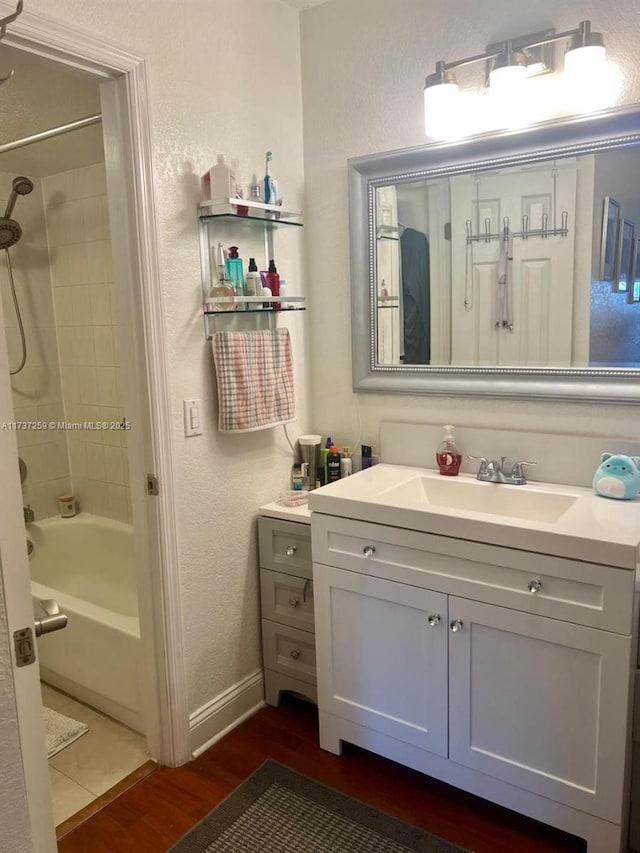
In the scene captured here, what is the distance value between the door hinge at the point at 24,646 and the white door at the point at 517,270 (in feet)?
5.27

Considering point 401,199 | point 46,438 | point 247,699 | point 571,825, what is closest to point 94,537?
point 46,438

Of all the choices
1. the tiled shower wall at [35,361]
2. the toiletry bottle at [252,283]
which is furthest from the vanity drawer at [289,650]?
the tiled shower wall at [35,361]

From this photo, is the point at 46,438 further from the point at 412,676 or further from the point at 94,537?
the point at 412,676

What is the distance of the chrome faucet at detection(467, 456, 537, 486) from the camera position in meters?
2.02

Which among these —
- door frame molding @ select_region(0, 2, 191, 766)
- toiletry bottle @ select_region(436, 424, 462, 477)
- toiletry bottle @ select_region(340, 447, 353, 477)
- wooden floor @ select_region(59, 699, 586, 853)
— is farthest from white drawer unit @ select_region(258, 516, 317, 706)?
toiletry bottle @ select_region(436, 424, 462, 477)

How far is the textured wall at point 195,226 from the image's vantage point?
6.08 feet

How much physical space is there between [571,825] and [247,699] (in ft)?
3.67

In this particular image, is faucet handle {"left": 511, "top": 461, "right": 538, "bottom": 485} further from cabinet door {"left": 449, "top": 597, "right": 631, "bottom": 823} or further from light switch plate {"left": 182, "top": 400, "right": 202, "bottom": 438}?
light switch plate {"left": 182, "top": 400, "right": 202, "bottom": 438}

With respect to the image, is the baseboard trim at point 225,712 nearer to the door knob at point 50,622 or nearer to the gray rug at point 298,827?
the gray rug at point 298,827

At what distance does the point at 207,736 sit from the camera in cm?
217

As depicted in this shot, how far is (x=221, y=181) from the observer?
75.9 inches

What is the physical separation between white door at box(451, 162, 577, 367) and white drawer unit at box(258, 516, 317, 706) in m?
0.83

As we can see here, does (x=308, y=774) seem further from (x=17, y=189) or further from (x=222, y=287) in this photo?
(x=17, y=189)

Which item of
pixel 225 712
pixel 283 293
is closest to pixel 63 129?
pixel 283 293
